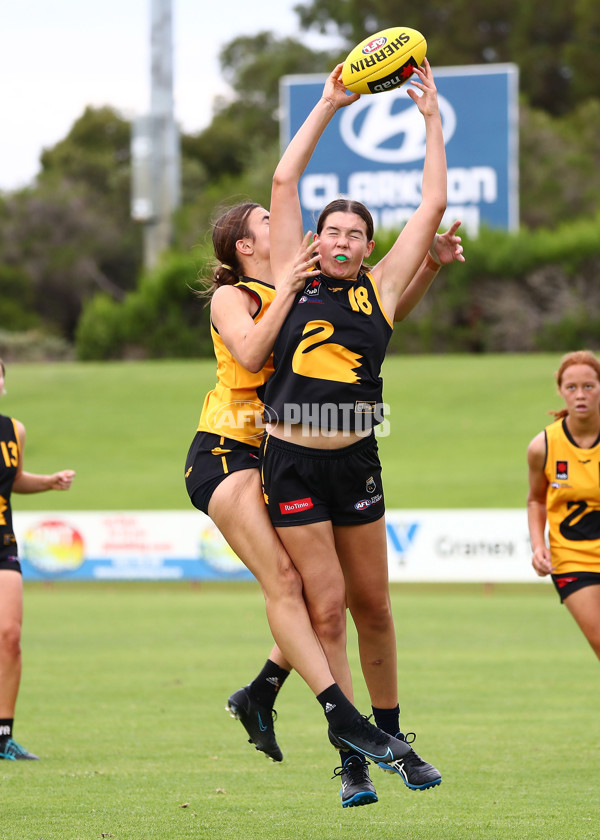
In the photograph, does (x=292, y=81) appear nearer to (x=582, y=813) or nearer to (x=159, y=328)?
(x=159, y=328)

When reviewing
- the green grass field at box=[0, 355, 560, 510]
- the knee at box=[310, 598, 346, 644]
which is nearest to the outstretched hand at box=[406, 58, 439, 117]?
the knee at box=[310, 598, 346, 644]

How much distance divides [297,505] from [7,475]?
286 centimetres

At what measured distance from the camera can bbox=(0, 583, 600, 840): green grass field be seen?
5.15 metres

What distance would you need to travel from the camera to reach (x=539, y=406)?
29.6 meters

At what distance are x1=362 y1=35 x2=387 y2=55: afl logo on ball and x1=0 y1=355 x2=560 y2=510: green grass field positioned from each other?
19458 millimetres

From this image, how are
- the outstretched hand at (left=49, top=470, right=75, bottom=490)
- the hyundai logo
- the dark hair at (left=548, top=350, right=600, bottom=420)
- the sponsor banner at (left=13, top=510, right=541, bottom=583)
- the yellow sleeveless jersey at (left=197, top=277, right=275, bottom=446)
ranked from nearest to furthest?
1. the yellow sleeveless jersey at (left=197, top=277, right=275, bottom=446)
2. the dark hair at (left=548, top=350, right=600, bottom=420)
3. the outstretched hand at (left=49, top=470, right=75, bottom=490)
4. the sponsor banner at (left=13, top=510, right=541, bottom=583)
5. the hyundai logo

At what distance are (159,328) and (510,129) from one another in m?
13.6

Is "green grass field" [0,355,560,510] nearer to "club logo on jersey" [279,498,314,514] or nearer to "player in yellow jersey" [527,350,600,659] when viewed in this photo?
"player in yellow jersey" [527,350,600,659]

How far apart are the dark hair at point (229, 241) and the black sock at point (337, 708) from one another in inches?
74.2

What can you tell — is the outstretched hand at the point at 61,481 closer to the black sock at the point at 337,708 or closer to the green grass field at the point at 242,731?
the green grass field at the point at 242,731

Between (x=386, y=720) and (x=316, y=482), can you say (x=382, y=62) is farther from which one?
(x=386, y=720)

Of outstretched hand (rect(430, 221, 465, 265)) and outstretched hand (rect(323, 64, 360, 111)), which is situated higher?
outstretched hand (rect(323, 64, 360, 111))

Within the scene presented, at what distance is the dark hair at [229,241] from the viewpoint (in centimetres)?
533

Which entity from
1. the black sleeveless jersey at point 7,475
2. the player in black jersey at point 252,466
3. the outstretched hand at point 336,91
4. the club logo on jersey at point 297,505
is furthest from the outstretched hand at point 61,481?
the outstretched hand at point 336,91
